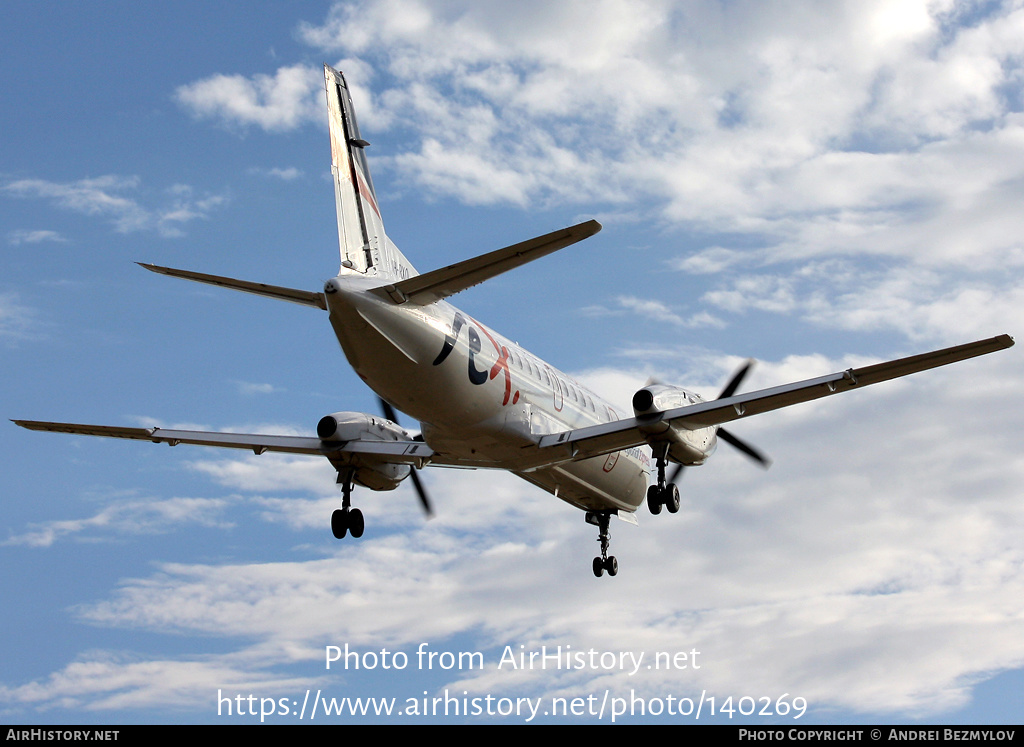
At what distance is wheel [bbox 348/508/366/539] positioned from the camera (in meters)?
25.8

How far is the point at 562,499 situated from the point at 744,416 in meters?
7.48

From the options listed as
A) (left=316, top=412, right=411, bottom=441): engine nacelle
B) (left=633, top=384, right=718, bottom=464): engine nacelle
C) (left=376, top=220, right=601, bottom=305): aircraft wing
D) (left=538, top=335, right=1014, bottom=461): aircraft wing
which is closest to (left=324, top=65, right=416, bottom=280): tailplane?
(left=376, top=220, right=601, bottom=305): aircraft wing

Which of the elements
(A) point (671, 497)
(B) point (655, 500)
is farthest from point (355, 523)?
(A) point (671, 497)

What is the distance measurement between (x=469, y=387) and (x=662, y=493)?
17.1ft

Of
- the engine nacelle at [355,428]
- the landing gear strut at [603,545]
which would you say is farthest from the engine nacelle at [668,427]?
the engine nacelle at [355,428]

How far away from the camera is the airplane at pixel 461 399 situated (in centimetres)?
1961

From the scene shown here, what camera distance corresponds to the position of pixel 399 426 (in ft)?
88.1

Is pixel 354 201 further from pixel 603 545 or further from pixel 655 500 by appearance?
pixel 603 545

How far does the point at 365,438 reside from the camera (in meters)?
25.8

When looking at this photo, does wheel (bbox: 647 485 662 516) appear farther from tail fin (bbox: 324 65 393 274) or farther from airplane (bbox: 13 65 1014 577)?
tail fin (bbox: 324 65 393 274)

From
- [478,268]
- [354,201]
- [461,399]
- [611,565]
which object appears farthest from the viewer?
[611,565]
